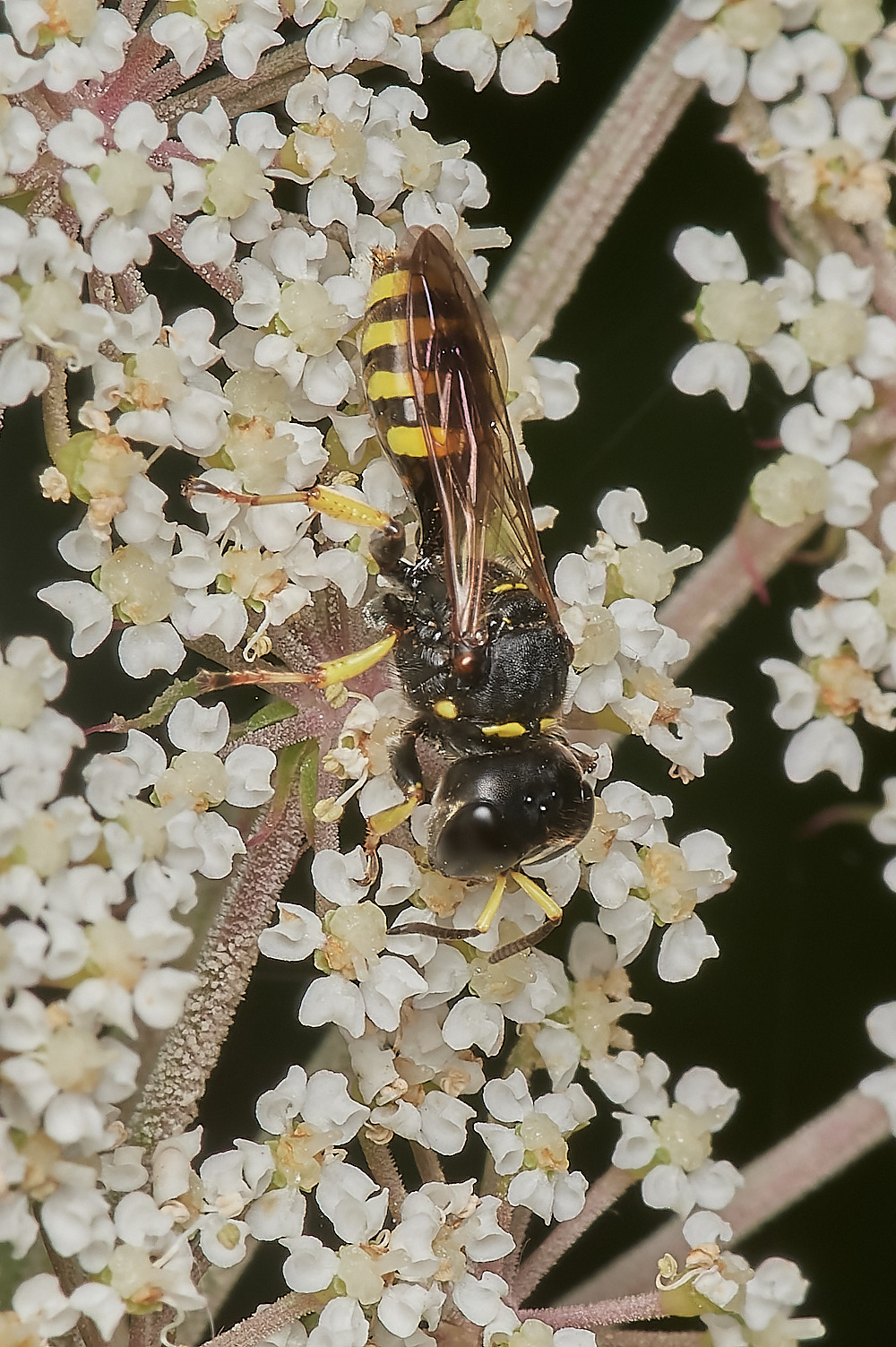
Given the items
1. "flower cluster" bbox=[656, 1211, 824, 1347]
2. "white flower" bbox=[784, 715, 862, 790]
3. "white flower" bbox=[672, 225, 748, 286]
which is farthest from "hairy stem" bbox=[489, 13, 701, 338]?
"flower cluster" bbox=[656, 1211, 824, 1347]

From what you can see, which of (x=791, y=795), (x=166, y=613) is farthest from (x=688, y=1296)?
(x=166, y=613)

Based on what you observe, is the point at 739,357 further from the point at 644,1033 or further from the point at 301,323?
the point at 644,1033

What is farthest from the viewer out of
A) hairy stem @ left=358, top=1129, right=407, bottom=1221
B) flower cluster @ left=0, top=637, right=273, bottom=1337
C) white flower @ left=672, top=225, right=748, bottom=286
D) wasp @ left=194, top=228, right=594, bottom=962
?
white flower @ left=672, top=225, right=748, bottom=286

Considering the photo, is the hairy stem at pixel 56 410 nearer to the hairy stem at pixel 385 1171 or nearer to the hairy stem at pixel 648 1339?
the hairy stem at pixel 385 1171

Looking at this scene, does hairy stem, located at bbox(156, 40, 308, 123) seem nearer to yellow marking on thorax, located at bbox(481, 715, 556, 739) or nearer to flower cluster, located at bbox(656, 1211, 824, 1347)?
yellow marking on thorax, located at bbox(481, 715, 556, 739)

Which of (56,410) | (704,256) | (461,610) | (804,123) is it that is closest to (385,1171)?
(461,610)

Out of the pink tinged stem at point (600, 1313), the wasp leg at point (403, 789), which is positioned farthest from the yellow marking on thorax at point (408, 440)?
the pink tinged stem at point (600, 1313)

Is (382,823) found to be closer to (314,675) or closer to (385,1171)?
(314,675)

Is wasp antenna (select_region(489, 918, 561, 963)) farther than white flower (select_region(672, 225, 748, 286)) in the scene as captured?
No
